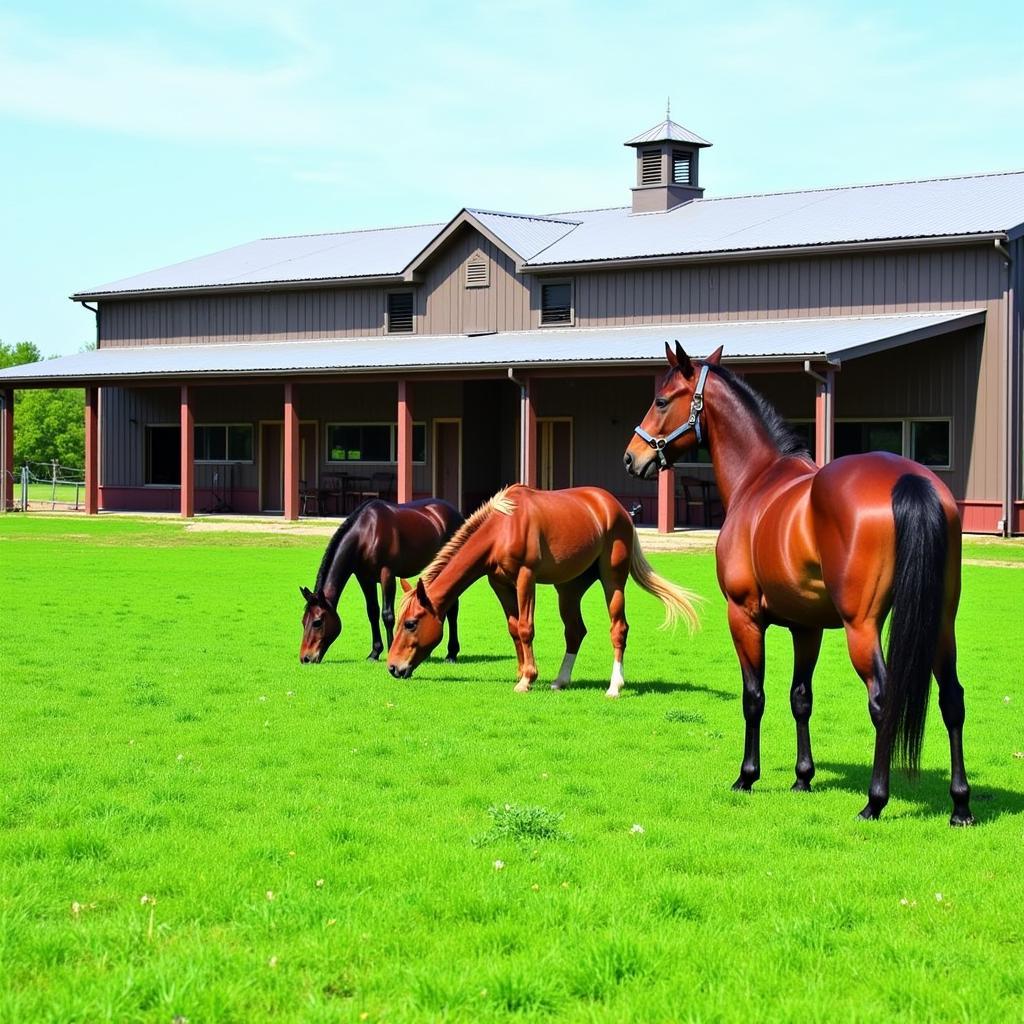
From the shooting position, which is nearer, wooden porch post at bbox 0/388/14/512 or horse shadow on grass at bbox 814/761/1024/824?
horse shadow on grass at bbox 814/761/1024/824

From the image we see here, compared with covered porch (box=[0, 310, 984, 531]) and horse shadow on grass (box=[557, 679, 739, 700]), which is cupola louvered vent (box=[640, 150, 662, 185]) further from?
horse shadow on grass (box=[557, 679, 739, 700])

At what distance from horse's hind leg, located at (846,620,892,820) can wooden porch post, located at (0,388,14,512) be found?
34363 millimetres

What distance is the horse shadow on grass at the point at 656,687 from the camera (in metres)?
11.5

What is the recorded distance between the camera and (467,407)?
36.7 metres

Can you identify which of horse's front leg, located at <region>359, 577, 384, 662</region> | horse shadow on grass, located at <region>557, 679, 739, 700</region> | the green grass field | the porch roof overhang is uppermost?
the porch roof overhang

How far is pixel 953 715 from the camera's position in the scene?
716 centimetres

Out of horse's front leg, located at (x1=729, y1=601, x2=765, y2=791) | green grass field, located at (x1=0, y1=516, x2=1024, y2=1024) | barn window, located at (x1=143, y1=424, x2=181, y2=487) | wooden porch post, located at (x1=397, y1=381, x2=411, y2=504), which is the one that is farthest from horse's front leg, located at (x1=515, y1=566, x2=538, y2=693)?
barn window, located at (x1=143, y1=424, x2=181, y2=487)

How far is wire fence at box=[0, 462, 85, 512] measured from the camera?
41819mm

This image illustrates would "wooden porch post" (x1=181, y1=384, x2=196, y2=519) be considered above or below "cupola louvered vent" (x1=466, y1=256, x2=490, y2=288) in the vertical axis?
below

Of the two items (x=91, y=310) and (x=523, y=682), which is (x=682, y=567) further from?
(x=91, y=310)

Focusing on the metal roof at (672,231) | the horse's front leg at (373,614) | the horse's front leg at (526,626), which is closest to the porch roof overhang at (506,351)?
the metal roof at (672,231)

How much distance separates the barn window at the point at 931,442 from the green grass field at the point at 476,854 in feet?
58.8

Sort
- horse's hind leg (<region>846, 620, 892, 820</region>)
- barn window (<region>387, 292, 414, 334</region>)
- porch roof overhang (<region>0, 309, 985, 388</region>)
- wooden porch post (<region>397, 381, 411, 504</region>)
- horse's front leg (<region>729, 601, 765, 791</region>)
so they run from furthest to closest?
barn window (<region>387, 292, 414, 334</region>) < wooden porch post (<region>397, 381, 411, 504</region>) < porch roof overhang (<region>0, 309, 985, 388</region>) < horse's front leg (<region>729, 601, 765, 791</region>) < horse's hind leg (<region>846, 620, 892, 820</region>)

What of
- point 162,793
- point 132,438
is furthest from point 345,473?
point 162,793
